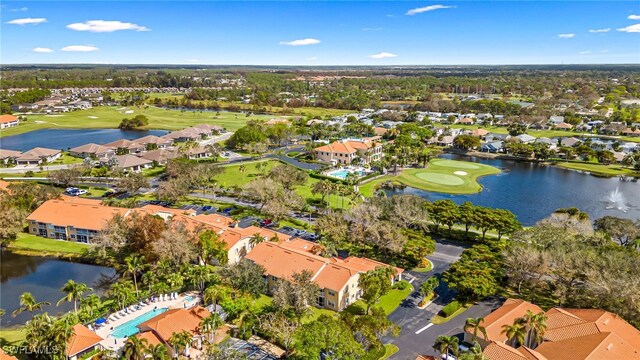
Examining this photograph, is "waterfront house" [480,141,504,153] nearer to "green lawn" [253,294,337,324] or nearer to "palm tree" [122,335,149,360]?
"green lawn" [253,294,337,324]

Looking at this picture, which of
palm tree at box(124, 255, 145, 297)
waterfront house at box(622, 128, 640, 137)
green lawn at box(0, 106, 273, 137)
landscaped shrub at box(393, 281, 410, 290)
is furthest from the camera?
green lawn at box(0, 106, 273, 137)

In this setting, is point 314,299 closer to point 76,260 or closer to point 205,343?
point 205,343

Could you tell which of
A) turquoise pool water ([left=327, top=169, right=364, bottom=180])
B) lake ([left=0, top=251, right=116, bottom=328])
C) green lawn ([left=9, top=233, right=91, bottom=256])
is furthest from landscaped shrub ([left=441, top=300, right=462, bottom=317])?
turquoise pool water ([left=327, top=169, right=364, bottom=180])

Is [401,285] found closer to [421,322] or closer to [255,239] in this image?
[421,322]

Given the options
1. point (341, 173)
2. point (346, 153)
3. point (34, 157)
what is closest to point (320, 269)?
point (341, 173)

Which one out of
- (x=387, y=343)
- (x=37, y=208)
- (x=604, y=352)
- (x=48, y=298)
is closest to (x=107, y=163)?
(x=37, y=208)

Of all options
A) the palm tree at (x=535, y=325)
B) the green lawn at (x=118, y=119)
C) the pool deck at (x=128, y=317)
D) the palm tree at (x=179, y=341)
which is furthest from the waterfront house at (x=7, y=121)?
the palm tree at (x=535, y=325)
